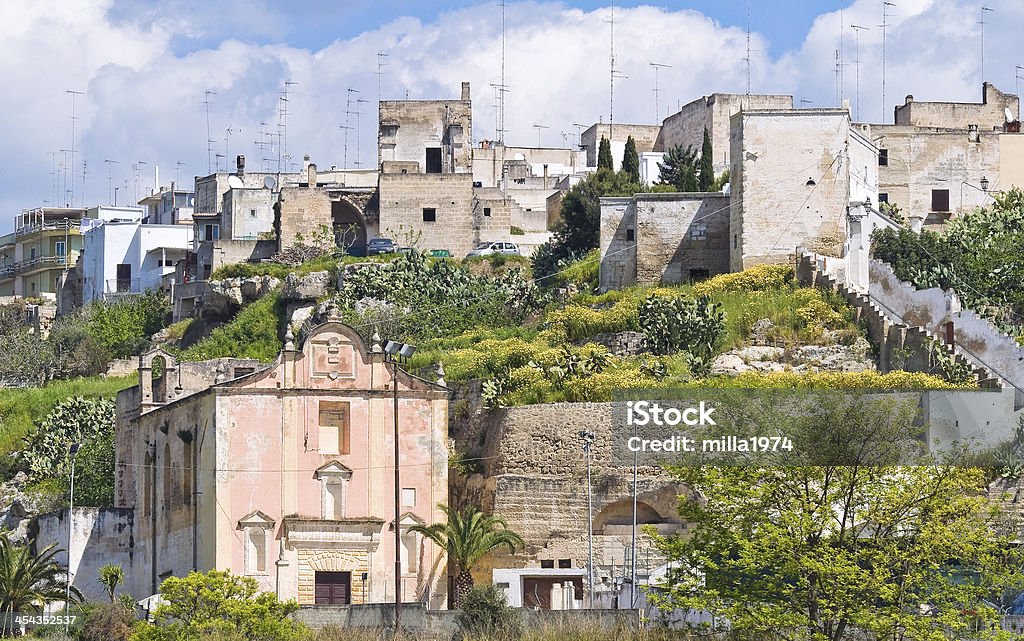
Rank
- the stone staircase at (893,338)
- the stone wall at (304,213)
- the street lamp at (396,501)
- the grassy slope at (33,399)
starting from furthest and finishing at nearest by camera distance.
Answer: the stone wall at (304,213)
the grassy slope at (33,399)
the stone staircase at (893,338)
the street lamp at (396,501)

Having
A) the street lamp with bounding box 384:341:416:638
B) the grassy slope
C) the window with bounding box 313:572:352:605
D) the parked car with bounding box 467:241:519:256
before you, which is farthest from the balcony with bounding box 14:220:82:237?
the street lamp with bounding box 384:341:416:638

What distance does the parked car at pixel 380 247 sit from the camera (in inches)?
3044

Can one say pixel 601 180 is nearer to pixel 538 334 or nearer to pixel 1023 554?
pixel 538 334

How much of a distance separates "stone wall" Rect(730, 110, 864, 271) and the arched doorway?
18.1 m

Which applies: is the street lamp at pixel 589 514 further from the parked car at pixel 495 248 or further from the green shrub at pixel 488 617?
the parked car at pixel 495 248

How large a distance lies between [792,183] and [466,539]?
17.8 metres

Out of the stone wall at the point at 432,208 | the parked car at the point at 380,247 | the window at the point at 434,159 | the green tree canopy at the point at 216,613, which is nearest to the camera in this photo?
the green tree canopy at the point at 216,613

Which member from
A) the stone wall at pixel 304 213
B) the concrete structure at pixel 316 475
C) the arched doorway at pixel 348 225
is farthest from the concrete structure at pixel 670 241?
the stone wall at pixel 304 213

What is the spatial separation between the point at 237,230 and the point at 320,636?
43.2m

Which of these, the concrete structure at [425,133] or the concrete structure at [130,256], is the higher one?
the concrete structure at [425,133]

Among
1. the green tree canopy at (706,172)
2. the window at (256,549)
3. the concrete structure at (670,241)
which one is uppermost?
the green tree canopy at (706,172)

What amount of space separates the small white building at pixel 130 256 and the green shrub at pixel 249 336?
15112mm

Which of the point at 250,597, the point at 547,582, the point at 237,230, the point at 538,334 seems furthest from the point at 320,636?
the point at 237,230

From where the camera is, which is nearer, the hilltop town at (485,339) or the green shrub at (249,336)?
the hilltop town at (485,339)
